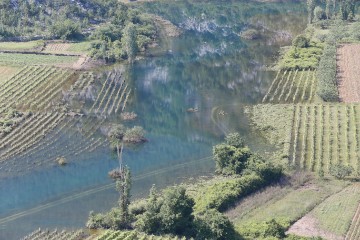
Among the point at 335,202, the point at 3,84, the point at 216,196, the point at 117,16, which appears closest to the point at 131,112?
the point at 3,84

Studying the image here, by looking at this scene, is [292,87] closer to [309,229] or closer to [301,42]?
[301,42]

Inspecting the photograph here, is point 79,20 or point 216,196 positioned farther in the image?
point 79,20

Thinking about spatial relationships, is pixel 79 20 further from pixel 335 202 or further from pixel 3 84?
pixel 335 202

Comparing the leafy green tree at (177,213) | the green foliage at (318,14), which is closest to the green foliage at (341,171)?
the leafy green tree at (177,213)

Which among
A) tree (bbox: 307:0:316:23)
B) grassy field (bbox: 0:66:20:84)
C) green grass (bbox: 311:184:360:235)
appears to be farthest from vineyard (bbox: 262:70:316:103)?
grassy field (bbox: 0:66:20:84)

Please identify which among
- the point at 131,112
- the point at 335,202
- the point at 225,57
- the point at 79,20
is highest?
the point at 79,20
